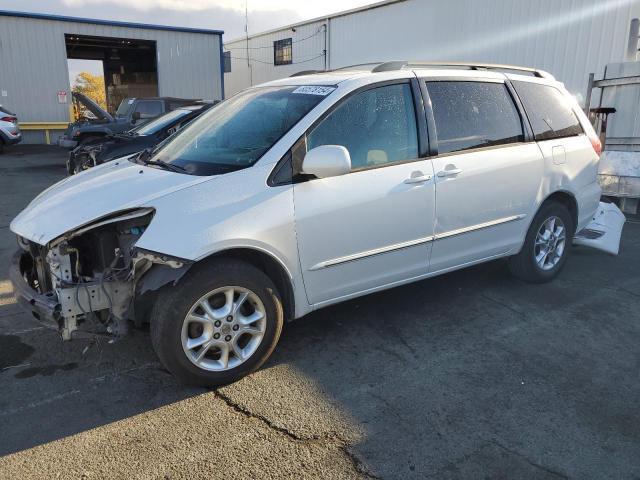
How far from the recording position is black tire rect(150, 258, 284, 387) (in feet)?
9.48

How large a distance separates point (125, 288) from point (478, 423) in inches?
80.8

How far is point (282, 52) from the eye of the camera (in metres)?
25.5

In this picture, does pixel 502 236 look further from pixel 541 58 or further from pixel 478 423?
pixel 541 58

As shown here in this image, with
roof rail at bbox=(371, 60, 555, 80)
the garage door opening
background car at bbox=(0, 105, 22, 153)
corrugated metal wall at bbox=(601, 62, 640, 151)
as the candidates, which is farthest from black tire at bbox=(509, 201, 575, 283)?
the garage door opening

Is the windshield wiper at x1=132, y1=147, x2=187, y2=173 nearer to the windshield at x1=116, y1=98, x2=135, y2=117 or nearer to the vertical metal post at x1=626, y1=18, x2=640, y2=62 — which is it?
the vertical metal post at x1=626, y1=18, x2=640, y2=62

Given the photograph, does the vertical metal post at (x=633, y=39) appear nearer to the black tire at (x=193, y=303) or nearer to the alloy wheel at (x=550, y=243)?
the alloy wheel at (x=550, y=243)

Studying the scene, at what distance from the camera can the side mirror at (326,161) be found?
311 cm

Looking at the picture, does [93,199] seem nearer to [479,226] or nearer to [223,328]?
[223,328]

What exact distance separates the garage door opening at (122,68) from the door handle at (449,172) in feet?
83.7

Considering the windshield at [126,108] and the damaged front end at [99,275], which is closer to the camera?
the damaged front end at [99,275]

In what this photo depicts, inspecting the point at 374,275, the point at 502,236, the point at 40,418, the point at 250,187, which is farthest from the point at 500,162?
the point at 40,418

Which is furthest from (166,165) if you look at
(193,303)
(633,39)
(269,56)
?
(269,56)

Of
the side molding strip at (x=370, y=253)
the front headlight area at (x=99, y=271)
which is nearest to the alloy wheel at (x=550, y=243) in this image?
the side molding strip at (x=370, y=253)

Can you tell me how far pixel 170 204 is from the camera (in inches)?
115
